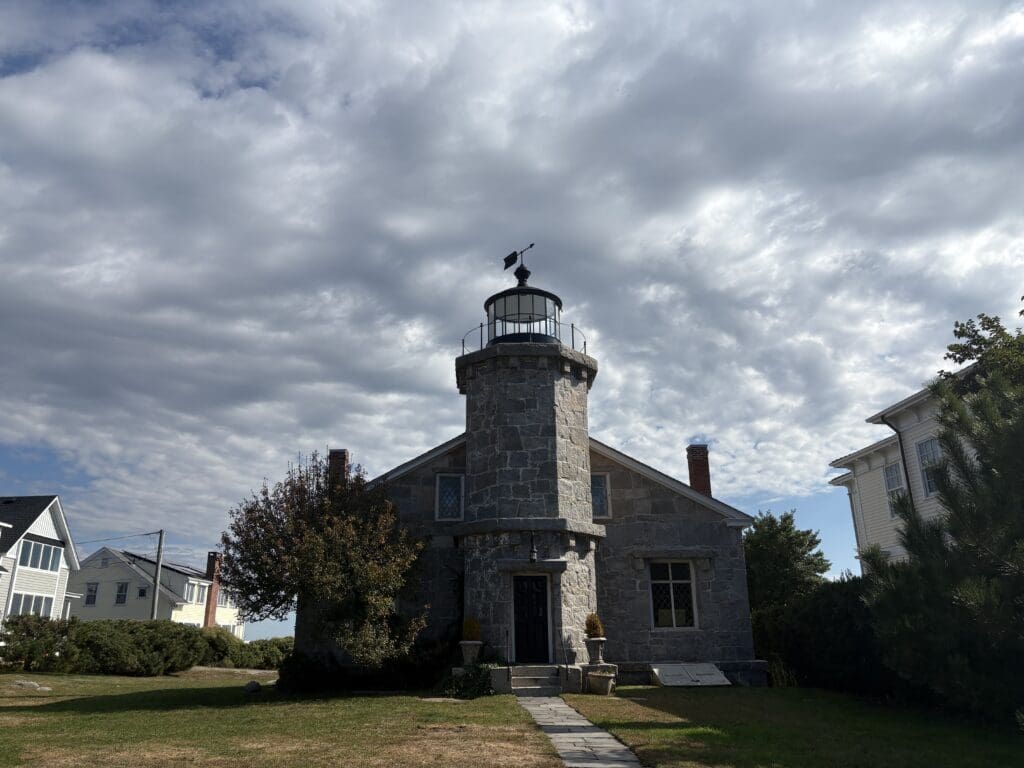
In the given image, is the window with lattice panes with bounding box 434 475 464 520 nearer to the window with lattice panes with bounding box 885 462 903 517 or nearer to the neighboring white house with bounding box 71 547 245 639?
the window with lattice panes with bounding box 885 462 903 517

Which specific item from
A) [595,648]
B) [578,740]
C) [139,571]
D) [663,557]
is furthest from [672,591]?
[139,571]

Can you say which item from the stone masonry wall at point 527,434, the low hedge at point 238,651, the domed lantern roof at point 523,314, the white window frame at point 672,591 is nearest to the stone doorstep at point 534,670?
the stone masonry wall at point 527,434

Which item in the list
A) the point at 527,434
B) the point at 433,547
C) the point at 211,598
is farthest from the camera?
the point at 211,598

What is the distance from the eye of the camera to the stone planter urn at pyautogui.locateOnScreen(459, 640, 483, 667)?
52.7 ft

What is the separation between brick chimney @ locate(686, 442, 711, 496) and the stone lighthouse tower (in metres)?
4.37

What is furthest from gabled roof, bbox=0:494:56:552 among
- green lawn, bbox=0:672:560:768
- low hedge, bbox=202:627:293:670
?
green lawn, bbox=0:672:560:768

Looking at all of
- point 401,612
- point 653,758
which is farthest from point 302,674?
point 653,758

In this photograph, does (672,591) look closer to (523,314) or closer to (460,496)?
(460,496)

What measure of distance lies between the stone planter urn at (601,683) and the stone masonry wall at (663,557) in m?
3.58

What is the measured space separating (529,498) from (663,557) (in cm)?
467

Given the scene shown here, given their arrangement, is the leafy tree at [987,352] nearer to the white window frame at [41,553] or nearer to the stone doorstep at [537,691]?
the stone doorstep at [537,691]

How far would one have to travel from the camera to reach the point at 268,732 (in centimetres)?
1029

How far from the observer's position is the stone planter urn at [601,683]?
15383 millimetres

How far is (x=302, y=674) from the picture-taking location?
695 inches
